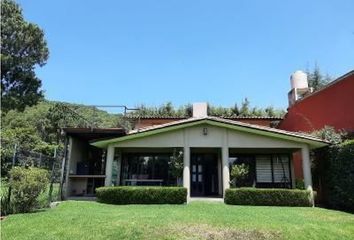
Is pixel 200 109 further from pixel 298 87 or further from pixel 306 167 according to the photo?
pixel 306 167

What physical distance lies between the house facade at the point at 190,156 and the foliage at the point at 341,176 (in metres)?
1.12

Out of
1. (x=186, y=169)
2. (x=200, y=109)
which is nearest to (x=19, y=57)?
(x=200, y=109)

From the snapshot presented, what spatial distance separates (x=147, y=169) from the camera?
76.5 feet

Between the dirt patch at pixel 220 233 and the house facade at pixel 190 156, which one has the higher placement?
the house facade at pixel 190 156

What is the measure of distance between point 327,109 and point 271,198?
7.69m

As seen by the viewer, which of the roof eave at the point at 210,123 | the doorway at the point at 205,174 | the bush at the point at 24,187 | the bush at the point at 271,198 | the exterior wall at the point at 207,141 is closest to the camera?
the bush at the point at 24,187

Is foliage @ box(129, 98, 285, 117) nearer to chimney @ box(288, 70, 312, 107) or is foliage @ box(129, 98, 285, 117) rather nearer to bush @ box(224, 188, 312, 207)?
chimney @ box(288, 70, 312, 107)

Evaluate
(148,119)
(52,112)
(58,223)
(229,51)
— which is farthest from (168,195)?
(52,112)

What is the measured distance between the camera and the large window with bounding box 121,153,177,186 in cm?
2272

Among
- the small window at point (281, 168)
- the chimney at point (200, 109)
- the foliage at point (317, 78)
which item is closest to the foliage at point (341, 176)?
the small window at point (281, 168)

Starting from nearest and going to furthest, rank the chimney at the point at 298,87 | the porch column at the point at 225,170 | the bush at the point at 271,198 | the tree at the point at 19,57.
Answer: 1. the bush at the point at 271,198
2. the porch column at the point at 225,170
3. the tree at the point at 19,57
4. the chimney at the point at 298,87

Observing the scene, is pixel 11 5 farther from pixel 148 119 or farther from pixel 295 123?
pixel 295 123

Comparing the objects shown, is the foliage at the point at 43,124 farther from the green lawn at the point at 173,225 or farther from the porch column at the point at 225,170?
the porch column at the point at 225,170

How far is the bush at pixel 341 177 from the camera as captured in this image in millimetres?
16266
